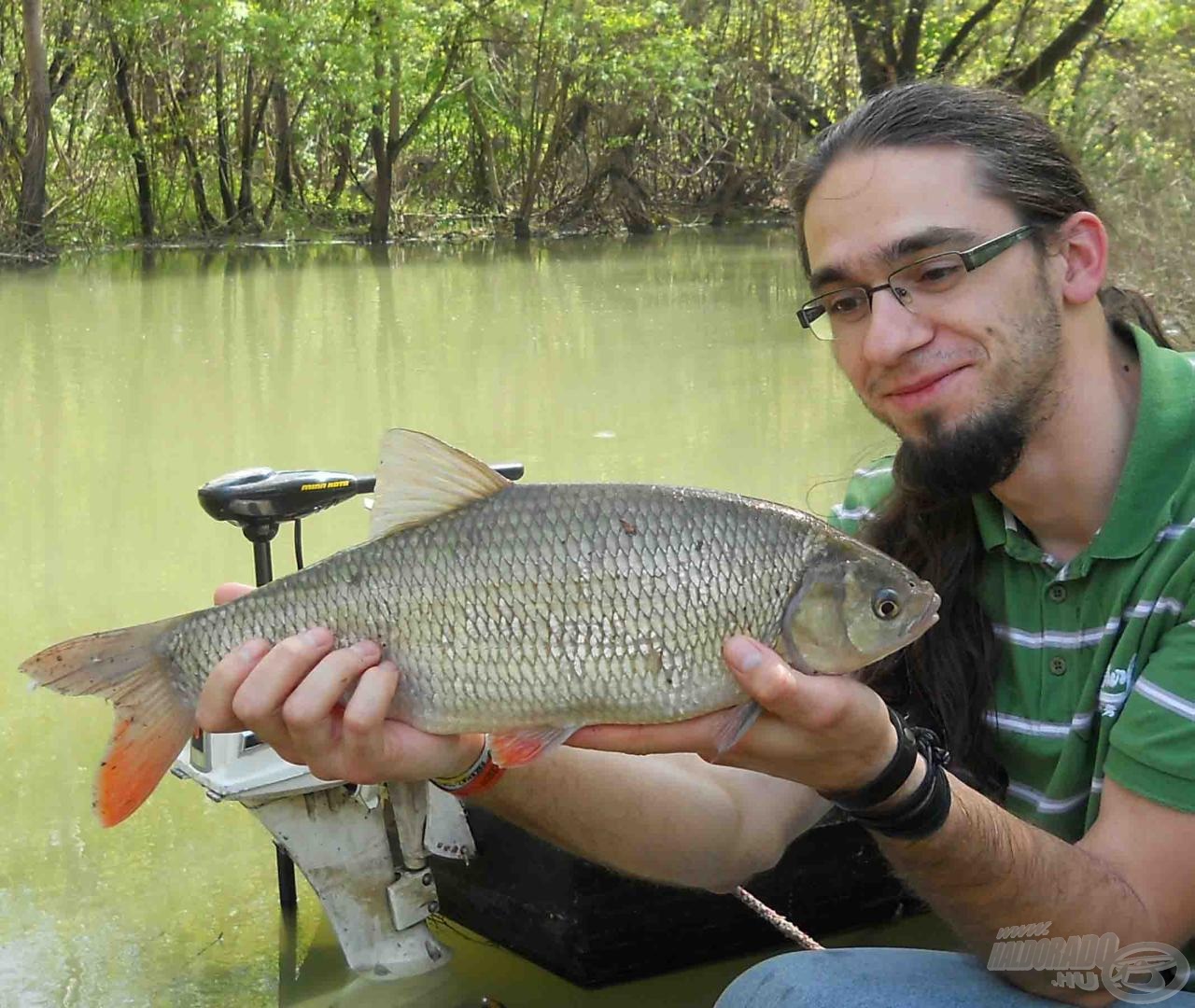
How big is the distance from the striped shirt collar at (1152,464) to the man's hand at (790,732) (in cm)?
36

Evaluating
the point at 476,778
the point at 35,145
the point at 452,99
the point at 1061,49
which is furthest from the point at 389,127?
the point at 476,778

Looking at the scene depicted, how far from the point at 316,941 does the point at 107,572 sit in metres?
2.37

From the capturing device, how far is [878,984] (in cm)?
157

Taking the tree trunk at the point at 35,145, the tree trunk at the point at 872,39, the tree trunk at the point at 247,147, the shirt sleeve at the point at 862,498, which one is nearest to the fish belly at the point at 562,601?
the shirt sleeve at the point at 862,498

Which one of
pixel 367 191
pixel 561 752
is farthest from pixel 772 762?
pixel 367 191

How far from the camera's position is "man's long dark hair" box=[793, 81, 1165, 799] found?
176cm

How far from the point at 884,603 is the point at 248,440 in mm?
5281

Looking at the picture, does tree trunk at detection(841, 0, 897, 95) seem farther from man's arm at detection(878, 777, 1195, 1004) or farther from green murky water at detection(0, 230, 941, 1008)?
man's arm at detection(878, 777, 1195, 1004)

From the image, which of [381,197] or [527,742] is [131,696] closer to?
[527,742]

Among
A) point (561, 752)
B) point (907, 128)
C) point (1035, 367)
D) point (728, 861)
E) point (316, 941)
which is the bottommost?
point (316, 941)

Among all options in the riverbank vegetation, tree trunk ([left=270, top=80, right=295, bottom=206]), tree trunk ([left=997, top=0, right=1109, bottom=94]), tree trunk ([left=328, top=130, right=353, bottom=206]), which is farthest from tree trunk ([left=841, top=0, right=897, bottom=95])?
tree trunk ([left=270, top=80, right=295, bottom=206])

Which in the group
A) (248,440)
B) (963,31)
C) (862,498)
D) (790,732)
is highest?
(963,31)

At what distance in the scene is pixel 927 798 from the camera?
148 cm

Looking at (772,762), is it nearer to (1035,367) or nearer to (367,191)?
(1035,367)
